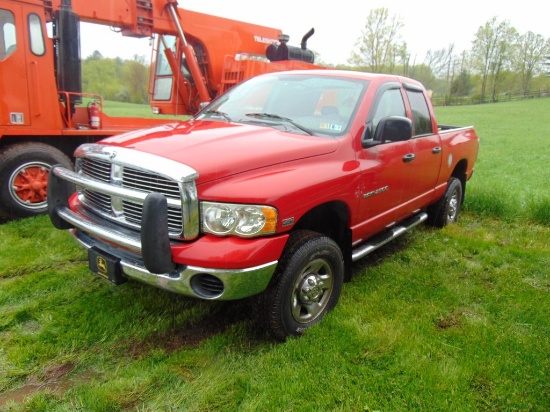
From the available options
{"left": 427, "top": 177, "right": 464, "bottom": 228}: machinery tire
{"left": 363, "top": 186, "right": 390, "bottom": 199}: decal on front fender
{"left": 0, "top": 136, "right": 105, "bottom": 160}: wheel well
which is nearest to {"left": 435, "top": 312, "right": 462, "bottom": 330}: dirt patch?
{"left": 363, "top": 186, "right": 390, "bottom": 199}: decal on front fender

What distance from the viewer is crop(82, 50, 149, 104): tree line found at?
47.2 meters

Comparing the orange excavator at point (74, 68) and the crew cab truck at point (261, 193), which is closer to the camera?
the crew cab truck at point (261, 193)

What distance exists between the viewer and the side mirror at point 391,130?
355cm

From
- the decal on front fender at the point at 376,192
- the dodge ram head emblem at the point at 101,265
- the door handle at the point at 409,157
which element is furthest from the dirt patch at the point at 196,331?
the door handle at the point at 409,157

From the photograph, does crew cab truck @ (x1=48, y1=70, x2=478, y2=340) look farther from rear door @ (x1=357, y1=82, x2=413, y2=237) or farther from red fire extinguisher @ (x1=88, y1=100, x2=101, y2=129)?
red fire extinguisher @ (x1=88, y1=100, x2=101, y2=129)

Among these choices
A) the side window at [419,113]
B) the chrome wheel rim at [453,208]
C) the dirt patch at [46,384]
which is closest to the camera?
the dirt patch at [46,384]

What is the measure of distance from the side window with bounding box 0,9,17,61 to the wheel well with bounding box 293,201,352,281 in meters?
4.38

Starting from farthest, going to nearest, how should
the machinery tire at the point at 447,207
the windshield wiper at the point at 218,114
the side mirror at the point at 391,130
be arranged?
the machinery tire at the point at 447,207, the windshield wiper at the point at 218,114, the side mirror at the point at 391,130

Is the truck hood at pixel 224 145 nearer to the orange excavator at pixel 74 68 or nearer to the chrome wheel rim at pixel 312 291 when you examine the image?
the chrome wheel rim at pixel 312 291

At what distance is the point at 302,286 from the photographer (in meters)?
3.13

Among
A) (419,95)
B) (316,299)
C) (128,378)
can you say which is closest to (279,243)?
(316,299)

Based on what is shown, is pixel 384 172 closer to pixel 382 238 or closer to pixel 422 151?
pixel 382 238

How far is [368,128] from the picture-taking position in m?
3.69

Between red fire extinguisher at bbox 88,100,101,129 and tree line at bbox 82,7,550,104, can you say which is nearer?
red fire extinguisher at bbox 88,100,101,129
